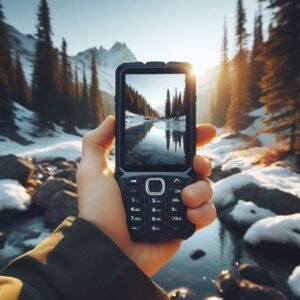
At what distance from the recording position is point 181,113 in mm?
2959

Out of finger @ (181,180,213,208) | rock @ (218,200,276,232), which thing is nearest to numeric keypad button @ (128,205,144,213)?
finger @ (181,180,213,208)

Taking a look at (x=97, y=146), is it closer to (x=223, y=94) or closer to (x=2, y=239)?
(x=2, y=239)

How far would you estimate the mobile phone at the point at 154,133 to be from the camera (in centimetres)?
274

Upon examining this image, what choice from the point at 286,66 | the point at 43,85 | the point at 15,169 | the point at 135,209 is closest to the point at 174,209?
the point at 135,209

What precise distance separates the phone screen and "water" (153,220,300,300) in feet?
19.1

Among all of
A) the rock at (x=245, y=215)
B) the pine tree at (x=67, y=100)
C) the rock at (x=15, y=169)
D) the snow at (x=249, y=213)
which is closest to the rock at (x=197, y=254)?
the rock at (x=245, y=215)

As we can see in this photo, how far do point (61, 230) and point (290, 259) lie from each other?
8.50 metres

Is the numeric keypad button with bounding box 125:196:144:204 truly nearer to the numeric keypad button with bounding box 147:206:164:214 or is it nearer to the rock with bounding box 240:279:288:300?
the numeric keypad button with bounding box 147:206:164:214

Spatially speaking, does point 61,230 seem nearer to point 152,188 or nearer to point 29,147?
point 152,188

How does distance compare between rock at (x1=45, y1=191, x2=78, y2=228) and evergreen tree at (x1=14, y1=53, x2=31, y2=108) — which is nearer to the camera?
rock at (x1=45, y1=191, x2=78, y2=228)

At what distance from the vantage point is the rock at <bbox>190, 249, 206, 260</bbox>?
374 inches

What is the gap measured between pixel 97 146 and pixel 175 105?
0.84 m

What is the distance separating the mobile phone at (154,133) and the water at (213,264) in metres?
5.82

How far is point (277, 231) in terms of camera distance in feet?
29.6
